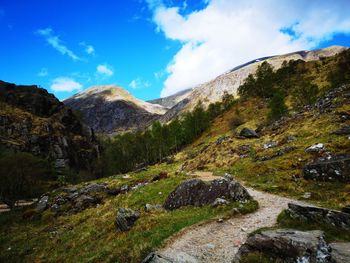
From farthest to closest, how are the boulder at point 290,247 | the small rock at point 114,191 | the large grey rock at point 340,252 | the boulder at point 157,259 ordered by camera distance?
the small rock at point 114,191 → the boulder at point 157,259 → the boulder at point 290,247 → the large grey rock at point 340,252

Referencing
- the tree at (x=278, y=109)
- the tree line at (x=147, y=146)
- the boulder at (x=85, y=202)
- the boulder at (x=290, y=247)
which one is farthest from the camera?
the tree line at (x=147, y=146)

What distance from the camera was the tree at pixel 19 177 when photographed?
59.7 m

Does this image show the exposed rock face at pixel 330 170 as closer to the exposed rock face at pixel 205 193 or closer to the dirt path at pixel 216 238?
the dirt path at pixel 216 238

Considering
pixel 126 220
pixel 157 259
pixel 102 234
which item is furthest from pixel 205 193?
pixel 157 259

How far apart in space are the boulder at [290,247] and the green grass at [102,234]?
19.8 ft

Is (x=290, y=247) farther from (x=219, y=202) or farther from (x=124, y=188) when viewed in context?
(x=124, y=188)

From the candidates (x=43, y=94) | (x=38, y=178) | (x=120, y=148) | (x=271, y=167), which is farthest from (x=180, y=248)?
(x=43, y=94)

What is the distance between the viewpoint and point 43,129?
5349 inches

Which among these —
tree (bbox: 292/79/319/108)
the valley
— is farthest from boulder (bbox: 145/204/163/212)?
tree (bbox: 292/79/319/108)

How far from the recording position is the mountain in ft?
409

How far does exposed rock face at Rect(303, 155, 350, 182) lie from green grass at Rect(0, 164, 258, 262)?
853 cm

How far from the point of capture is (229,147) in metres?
61.5

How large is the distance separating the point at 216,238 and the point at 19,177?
66.1m

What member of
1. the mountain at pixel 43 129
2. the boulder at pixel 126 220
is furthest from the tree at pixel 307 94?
the mountain at pixel 43 129
